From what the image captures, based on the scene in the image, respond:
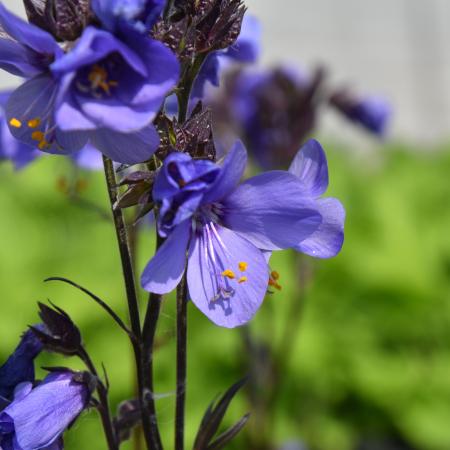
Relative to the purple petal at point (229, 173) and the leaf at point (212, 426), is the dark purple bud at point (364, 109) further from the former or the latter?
the purple petal at point (229, 173)

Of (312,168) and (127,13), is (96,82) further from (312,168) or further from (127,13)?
(312,168)

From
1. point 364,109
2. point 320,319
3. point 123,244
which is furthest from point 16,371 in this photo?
point 320,319

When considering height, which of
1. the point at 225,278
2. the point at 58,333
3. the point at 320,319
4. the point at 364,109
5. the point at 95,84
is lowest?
the point at 320,319

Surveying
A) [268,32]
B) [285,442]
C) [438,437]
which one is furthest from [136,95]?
[268,32]

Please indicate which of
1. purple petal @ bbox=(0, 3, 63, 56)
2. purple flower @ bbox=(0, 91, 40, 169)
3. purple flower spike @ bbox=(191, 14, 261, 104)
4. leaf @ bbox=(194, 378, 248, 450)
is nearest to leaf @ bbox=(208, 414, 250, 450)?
leaf @ bbox=(194, 378, 248, 450)

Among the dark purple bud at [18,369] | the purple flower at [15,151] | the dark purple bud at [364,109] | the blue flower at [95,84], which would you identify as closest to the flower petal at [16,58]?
the blue flower at [95,84]
